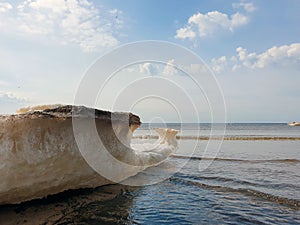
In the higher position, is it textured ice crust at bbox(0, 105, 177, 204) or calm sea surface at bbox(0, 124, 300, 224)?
textured ice crust at bbox(0, 105, 177, 204)

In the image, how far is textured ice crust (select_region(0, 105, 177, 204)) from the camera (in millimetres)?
5473

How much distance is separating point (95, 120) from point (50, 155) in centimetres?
153

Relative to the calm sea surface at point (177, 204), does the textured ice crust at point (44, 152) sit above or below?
above

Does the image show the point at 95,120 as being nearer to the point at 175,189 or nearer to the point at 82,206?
the point at 82,206

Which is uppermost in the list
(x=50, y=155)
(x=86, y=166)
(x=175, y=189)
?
(x=50, y=155)

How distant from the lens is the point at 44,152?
5996mm

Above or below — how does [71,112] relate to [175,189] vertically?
above

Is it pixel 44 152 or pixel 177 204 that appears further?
pixel 177 204

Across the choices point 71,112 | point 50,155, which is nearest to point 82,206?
point 50,155

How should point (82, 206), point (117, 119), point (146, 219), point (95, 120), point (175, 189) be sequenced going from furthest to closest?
point (175, 189), point (117, 119), point (95, 120), point (82, 206), point (146, 219)

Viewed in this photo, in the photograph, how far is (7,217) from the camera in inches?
215

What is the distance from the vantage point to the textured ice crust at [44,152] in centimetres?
547

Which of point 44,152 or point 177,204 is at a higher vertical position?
point 44,152

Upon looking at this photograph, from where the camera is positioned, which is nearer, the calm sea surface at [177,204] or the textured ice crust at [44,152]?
the textured ice crust at [44,152]
